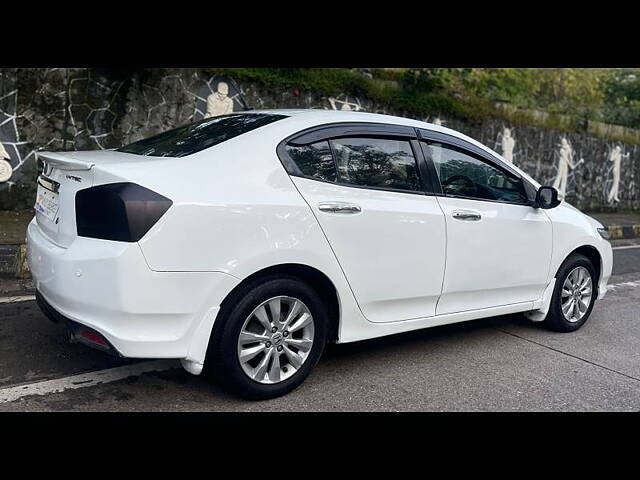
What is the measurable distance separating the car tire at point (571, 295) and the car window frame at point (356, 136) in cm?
163

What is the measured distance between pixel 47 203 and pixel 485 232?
9.04 feet

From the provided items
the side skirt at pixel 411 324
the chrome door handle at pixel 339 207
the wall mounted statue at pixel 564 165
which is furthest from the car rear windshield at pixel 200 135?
the wall mounted statue at pixel 564 165

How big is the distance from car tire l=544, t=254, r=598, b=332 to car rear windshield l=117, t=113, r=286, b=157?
269cm

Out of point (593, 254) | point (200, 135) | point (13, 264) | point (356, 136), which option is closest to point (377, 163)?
point (356, 136)

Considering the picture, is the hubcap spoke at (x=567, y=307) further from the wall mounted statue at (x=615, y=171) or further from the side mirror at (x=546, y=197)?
the wall mounted statue at (x=615, y=171)

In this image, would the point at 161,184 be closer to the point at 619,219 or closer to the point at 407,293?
the point at 407,293

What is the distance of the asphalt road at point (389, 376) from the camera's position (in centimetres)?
309

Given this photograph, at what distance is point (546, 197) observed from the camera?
4.29 metres

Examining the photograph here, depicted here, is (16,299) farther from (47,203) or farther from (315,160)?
(315,160)

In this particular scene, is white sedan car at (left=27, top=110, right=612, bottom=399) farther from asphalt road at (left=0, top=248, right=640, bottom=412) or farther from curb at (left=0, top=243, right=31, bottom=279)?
curb at (left=0, top=243, right=31, bottom=279)

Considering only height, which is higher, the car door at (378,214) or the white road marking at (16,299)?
the car door at (378,214)

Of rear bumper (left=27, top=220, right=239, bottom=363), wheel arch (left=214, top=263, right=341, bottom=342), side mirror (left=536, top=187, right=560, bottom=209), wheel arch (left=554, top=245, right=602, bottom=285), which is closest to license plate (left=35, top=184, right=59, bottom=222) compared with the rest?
rear bumper (left=27, top=220, right=239, bottom=363)

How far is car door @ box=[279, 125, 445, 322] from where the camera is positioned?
3.23m

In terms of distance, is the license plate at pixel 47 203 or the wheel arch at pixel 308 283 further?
the license plate at pixel 47 203
